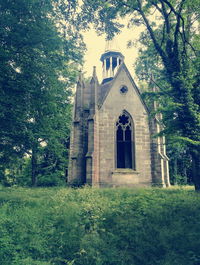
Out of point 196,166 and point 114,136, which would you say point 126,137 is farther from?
point 196,166

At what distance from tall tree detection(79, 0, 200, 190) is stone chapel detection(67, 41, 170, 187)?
4.41 m

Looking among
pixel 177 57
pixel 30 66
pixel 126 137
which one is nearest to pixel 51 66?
pixel 30 66

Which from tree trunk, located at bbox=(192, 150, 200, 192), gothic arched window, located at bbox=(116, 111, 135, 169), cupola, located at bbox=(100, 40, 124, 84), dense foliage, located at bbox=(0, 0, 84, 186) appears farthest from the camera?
cupola, located at bbox=(100, 40, 124, 84)

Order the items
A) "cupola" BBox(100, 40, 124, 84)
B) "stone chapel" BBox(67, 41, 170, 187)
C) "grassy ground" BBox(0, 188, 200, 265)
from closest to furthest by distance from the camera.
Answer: "grassy ground" BBox(0, 188, 200, 265), "stone chapel" BBox(67, 41, 170, 187), "cupola" BBox(100, 40, 124, 84)

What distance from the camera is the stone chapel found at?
14.6 metres

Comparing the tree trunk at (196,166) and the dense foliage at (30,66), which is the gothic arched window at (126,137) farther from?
the dense foliage at (30,66)

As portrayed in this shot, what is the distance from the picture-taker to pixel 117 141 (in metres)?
15.6

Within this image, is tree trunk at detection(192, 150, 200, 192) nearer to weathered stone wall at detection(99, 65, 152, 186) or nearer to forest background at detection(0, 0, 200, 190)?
forest background at detection(0, 0, 200, 190)

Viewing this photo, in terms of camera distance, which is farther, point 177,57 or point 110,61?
point 110,61

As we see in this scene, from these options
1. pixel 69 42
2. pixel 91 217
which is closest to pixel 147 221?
pixel 91 217

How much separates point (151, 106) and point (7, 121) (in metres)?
11.8

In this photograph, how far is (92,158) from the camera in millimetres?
13984

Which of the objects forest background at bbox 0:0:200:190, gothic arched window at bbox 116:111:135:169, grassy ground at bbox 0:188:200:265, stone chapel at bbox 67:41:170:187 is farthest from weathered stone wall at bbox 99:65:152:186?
grassy ground at bbox 0:188:200:265

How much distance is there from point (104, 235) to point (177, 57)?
9.44m
